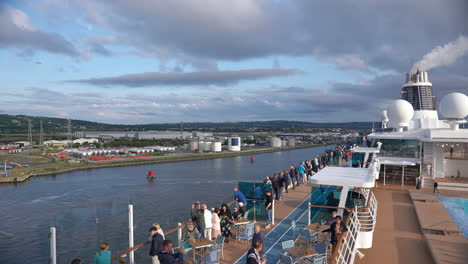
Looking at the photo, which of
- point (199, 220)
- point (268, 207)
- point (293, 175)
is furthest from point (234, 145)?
point (199, 220)

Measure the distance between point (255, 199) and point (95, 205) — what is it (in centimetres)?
1871

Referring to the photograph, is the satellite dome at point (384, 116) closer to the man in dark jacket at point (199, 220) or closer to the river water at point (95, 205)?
the river water at point (95, 205)

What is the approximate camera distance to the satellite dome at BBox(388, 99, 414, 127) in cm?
1741

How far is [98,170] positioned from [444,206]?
44.3 meters

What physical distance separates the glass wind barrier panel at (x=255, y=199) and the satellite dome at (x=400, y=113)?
11951mm

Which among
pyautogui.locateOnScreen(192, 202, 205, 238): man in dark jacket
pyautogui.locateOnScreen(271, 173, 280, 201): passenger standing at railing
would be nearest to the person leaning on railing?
pyautogui.locateOnScreen(192, 202, 205, 238): man in dark jacket

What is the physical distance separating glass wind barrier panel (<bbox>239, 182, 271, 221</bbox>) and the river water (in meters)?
3.50

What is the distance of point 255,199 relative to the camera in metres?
8.84

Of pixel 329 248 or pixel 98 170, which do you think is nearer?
pixel 329 248

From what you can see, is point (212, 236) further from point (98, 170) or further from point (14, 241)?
point (98, 170)

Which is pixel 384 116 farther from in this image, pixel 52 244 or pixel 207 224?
pixel 52 244

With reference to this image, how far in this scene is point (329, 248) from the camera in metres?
5.82

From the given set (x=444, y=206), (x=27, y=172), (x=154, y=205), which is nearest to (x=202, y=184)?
(x=154, y=205)

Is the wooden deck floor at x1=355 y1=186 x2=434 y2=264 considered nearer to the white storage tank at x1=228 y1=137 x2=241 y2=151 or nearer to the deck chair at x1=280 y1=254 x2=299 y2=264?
the deck chair at x1=280 y1=254 x2=299 y2=264
